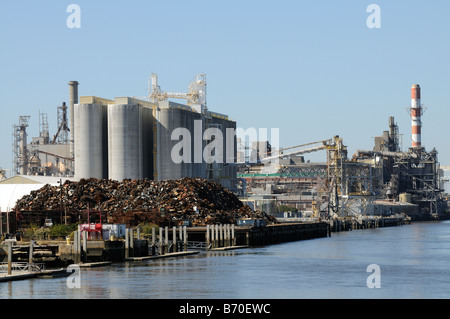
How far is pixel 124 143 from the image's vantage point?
5659 inches

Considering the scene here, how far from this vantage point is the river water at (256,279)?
5328 cm

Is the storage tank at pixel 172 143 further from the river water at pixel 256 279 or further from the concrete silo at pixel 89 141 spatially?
the river water at pixel 256 279

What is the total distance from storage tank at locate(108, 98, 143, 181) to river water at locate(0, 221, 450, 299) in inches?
2318

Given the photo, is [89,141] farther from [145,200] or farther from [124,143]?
[145,200]

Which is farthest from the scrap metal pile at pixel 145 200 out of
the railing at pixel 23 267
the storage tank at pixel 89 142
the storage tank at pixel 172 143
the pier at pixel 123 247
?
the railing at pixel 23 267

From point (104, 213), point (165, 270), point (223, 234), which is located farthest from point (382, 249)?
point (165, 270)

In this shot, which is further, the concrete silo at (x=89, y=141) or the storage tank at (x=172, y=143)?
the storage tank at (x=172, y=143)

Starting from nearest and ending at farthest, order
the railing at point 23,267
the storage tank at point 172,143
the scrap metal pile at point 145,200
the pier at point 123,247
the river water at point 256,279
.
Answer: the river water at point 256,279 → the railing at point 23,267 → the pier at point 123,247 → the scrap metal pile at point 145,200 → the storage tank at point 172,143

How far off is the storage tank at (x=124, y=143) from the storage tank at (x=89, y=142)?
5.87ft

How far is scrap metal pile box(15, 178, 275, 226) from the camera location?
105125 millimetres

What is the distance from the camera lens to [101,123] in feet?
481

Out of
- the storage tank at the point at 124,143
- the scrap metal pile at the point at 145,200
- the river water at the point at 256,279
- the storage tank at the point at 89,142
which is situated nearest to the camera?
the river water at the point at 256,279

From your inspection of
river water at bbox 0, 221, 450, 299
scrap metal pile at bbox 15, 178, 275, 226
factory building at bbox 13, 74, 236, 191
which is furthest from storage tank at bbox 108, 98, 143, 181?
river water at bbox 0, 221, 450, 299
